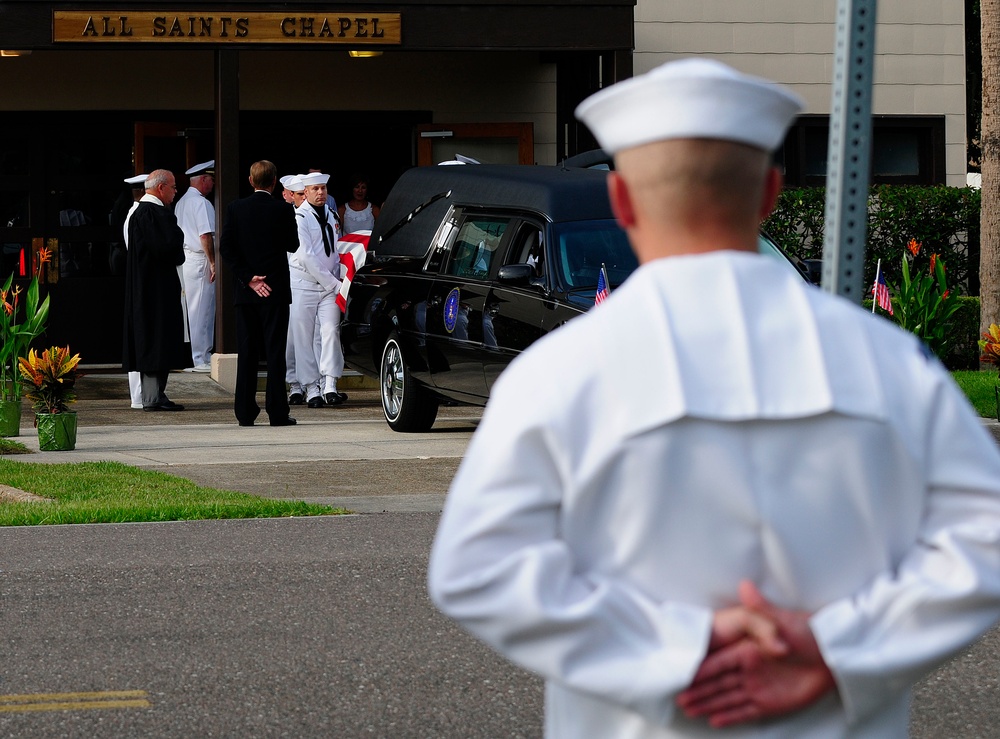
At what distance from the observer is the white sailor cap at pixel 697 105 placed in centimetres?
204

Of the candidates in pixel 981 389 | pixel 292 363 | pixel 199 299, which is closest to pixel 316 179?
pixel 292 363

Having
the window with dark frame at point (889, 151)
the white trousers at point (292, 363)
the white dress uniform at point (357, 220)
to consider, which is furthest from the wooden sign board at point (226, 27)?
the window with dark frame at point (889, 151)

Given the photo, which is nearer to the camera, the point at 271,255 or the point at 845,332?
the point at 845,332

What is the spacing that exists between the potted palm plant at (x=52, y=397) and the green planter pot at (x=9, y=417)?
551mm

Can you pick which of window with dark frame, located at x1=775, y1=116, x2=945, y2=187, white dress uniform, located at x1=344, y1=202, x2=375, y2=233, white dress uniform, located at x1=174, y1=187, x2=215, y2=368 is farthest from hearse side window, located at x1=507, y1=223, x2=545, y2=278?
window with dark frame, located at x1=775, y1=116, x2=945, y2=187

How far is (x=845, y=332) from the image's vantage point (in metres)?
2.05

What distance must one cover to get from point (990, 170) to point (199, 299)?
326 inches

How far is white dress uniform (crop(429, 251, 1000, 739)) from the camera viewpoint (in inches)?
77.9

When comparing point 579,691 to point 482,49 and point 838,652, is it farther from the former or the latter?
point 482,49

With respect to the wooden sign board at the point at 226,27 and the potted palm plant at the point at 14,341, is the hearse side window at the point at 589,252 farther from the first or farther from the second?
the wooden sign board at the point at 226,27

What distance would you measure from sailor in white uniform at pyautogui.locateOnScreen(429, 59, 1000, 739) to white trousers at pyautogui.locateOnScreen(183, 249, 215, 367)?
16.0 metres

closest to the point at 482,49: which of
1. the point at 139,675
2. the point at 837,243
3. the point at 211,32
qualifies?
the point at 211,32

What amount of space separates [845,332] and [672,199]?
26 centimetres

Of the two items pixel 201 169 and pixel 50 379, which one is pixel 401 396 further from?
pixel 201 169
